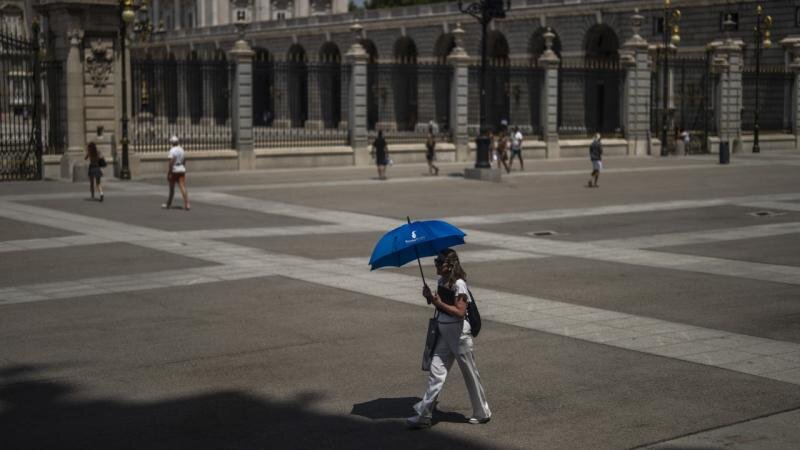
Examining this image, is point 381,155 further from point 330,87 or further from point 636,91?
point 330,87

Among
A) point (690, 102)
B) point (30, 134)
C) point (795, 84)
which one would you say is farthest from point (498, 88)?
point (30, 134)

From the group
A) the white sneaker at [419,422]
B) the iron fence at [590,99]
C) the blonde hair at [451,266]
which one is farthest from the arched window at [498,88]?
the white sneaker at [419,422]

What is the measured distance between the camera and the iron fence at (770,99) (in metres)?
54.0

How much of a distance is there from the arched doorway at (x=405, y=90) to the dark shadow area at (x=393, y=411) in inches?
2470

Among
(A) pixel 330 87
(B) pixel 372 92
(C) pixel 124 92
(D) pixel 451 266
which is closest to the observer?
(D) pixel 451 266

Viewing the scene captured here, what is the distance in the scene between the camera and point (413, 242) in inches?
340

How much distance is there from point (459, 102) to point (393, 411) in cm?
3283

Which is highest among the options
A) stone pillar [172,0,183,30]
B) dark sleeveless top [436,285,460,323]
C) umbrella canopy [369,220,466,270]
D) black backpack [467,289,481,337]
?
stone pillar [172,0,183,30]

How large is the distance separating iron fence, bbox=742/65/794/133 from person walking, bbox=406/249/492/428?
46955mm

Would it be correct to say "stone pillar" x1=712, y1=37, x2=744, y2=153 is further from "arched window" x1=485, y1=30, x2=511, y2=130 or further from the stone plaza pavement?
the stone plaza pavement

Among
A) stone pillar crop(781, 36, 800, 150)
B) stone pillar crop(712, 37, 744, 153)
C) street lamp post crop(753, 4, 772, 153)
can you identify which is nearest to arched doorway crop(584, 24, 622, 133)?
stone pillar crop(712, 37, 744, 153)

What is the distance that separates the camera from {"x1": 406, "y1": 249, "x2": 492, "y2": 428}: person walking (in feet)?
29.3

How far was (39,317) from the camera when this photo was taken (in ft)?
Answer: 43.4

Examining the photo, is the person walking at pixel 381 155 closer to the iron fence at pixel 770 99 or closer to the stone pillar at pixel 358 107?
the stone pillar at pixel 358 107
